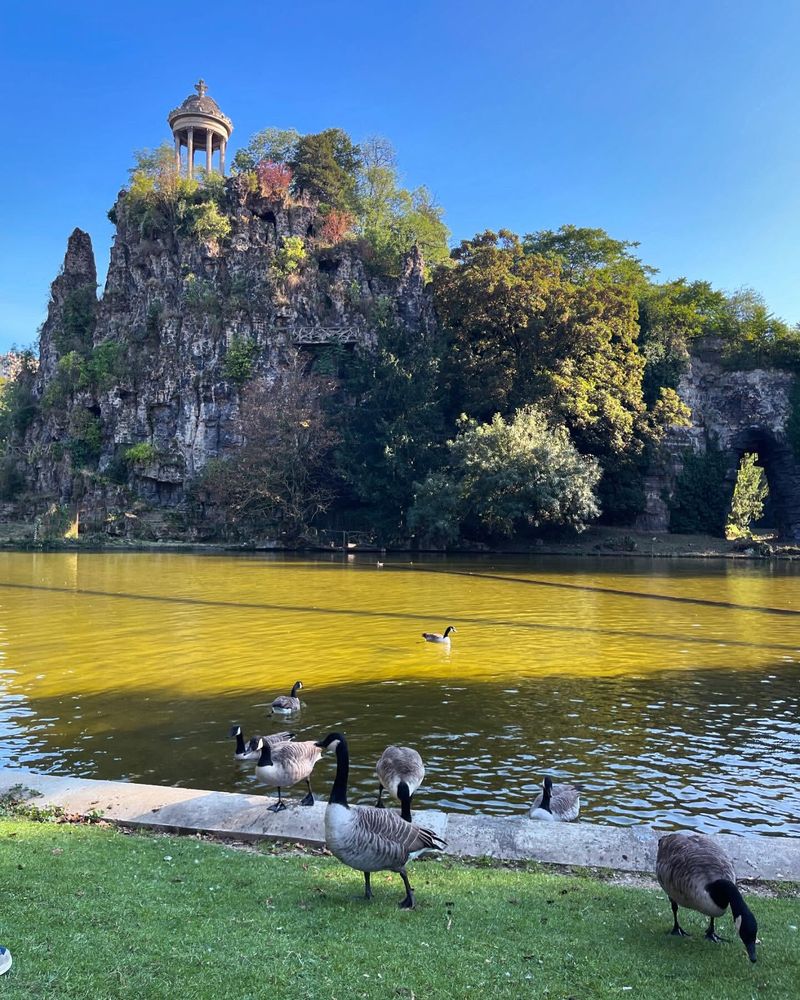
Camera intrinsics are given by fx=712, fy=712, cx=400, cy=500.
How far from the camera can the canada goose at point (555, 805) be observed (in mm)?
7214

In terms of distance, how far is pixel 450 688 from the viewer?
12.8 metres

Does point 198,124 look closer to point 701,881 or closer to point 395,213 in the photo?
point 395,213

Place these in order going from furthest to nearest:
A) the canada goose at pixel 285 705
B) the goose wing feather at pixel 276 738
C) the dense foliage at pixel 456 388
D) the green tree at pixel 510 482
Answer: the dense foliage at pixel 456 388 < the green tree at pixel 510 482 < the canada goose at pixel 285 705 < the goose wing feather at pixel 276 738

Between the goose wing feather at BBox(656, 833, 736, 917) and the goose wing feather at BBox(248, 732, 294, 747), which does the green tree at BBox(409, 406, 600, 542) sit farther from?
the goose wing feather at BBox(656, 833, 736, 917)

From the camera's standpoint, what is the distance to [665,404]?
53.2m

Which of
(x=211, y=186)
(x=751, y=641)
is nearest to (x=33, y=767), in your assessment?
(x=751, y=641)

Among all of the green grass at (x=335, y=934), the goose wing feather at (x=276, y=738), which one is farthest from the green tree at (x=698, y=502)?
the green grass at (x=335, y=934)

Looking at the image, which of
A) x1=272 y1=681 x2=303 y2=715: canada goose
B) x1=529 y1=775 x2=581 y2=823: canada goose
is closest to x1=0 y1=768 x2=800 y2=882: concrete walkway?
x1=529 y1=775 x2=581 y2=823: canada goose

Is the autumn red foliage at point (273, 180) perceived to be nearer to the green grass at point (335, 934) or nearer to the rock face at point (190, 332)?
the rock face at point (190, 332)

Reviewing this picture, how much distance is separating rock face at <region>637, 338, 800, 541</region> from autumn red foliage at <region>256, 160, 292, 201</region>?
3803cm

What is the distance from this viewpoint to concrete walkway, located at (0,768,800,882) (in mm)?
6320

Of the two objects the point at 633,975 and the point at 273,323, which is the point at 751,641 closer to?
the point at 633,975

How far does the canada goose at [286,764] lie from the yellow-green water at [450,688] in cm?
Answer: 61

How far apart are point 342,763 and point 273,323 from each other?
56562 millimetres
